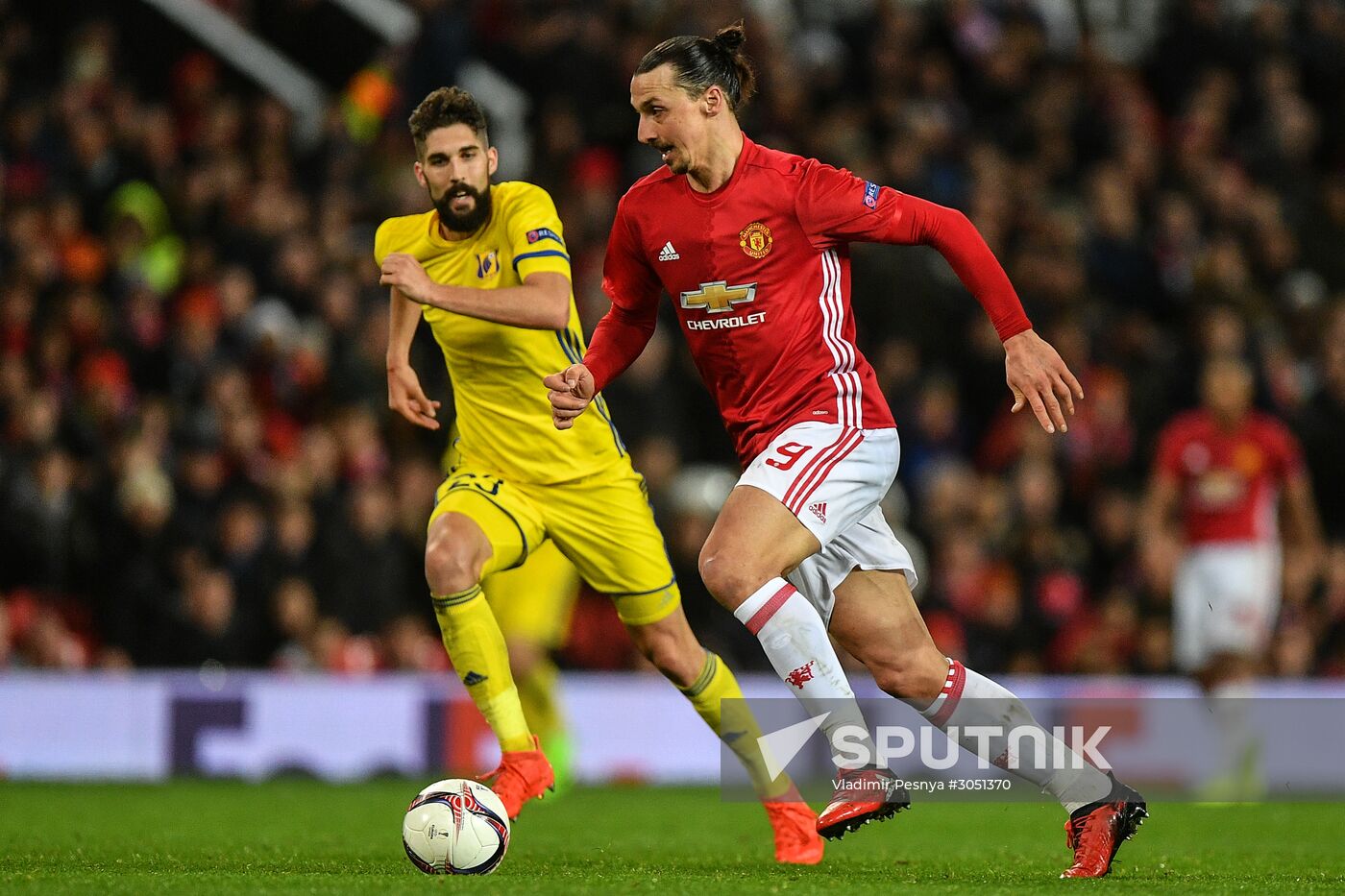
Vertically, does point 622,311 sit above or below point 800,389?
above

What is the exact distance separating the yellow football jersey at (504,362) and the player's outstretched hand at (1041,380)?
76.3 inches

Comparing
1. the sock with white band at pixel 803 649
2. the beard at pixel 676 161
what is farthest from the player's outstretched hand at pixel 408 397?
the sock with white band at pixel 803 649

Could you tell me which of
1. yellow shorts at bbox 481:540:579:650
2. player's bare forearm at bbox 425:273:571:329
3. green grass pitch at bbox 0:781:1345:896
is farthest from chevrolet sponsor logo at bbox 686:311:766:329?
yellow shorts at bbox 481:540:579:650

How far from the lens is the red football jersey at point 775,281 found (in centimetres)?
577

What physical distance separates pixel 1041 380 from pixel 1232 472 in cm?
493

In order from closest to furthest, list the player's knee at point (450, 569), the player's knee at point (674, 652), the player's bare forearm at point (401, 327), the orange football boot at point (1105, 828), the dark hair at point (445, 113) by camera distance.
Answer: the orange football boot at point (1105, 828), the player's knee at point (450, 569), the dark hair at point (445, 113), the player's knee at point (674, 652), the player's bare forearm at point (401, 327)

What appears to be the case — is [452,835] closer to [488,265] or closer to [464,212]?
[488,265]

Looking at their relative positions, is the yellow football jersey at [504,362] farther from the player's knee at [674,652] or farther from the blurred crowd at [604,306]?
the blurred crowd at [604,306]

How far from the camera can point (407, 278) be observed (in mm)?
5859

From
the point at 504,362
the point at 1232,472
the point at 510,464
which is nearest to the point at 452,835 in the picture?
the point at 510,464

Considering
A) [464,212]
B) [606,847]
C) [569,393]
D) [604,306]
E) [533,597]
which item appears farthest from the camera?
[604,306]

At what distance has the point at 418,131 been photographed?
6.61m

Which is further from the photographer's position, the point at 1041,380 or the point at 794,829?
the point at 794,829

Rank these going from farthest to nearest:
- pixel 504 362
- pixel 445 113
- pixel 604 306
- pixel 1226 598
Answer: pixel 604 306
pixel 1226 598
pixel 504 362
pixel 445 113
